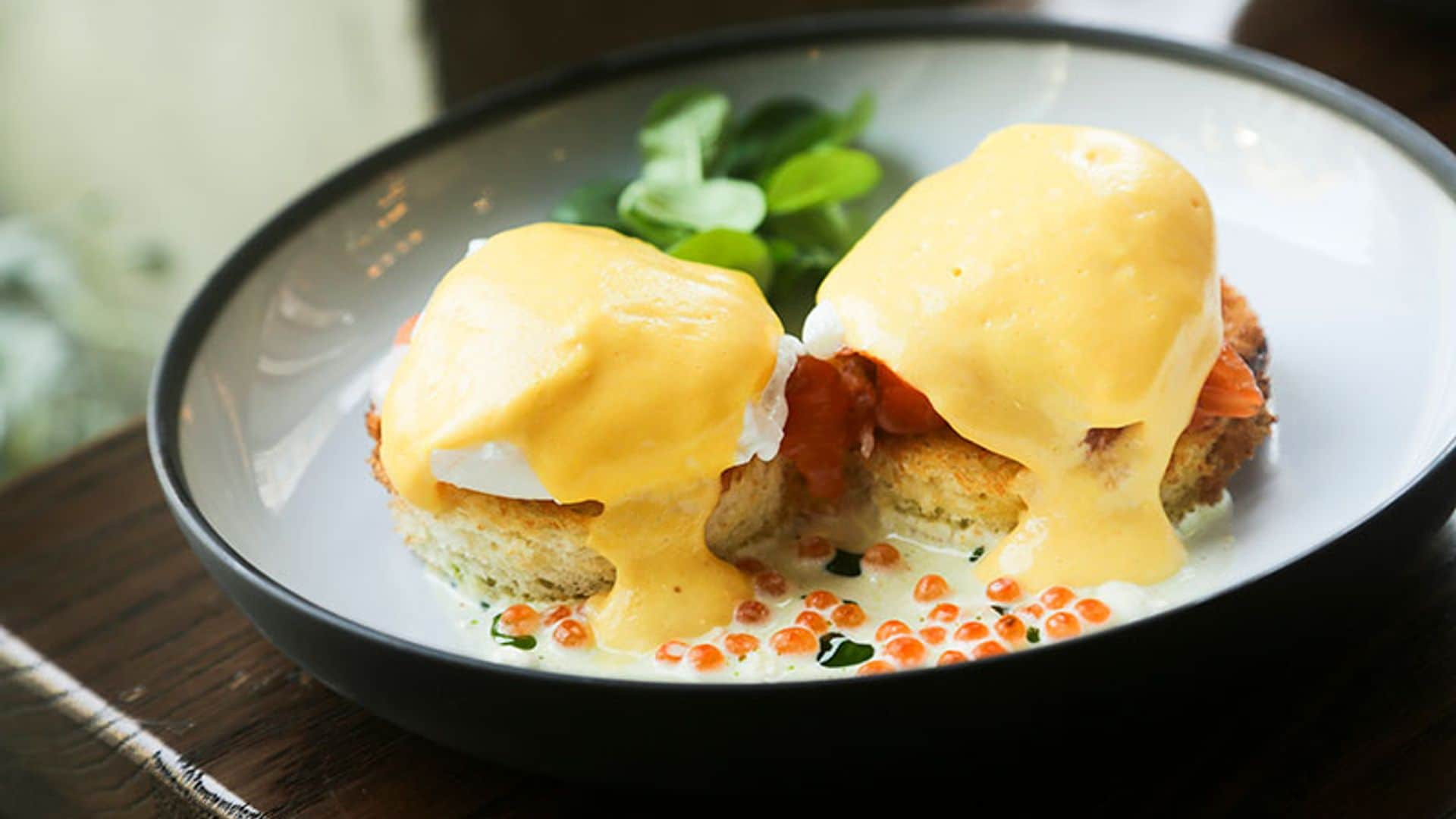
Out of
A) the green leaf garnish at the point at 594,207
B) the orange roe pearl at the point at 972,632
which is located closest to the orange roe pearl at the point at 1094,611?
the orange roe pearl at the point at 972,632

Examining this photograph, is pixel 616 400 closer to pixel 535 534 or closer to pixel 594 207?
pixel 535 534

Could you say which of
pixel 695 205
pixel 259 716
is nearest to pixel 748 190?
pixel 695 205

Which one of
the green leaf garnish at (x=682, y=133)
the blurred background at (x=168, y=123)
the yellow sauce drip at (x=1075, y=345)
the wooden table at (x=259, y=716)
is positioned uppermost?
the yellow sauce drip at (x=1075, y=345)

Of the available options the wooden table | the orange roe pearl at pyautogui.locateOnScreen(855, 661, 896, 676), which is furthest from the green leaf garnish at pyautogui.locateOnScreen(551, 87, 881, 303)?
the wooden table

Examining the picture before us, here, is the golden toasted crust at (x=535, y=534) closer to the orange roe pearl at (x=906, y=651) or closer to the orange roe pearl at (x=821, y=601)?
the orange roe pearl at (x=821, y=601)

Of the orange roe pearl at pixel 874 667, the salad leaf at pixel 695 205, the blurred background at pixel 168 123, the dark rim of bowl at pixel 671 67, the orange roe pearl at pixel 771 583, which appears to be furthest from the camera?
the blurred background at pixel 168 123

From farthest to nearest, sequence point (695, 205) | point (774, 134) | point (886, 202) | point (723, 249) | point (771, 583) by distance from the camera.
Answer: point (774, 134), point (886, 202), point (695, 205), point (723, 249), point (771, 583)
